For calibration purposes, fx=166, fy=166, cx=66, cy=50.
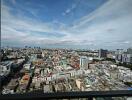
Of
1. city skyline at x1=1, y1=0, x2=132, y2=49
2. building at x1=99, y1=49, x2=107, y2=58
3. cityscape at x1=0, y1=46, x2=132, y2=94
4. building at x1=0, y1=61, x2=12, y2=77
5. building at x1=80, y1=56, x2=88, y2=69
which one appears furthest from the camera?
building at x1=99, y1=49, x2=107, y2=58

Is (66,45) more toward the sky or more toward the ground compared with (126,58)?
more toward the sky

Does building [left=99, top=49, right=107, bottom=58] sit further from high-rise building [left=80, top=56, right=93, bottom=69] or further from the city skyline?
high-rise building [left=80, top=56, right=93, bottom=69]

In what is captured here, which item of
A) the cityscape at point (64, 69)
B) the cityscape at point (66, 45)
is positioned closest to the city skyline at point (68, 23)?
the cityscape at point (66, 45)

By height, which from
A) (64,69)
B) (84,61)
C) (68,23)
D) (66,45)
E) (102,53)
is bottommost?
(64,69)

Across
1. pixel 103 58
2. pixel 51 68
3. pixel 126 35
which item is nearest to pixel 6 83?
pixel 51 68

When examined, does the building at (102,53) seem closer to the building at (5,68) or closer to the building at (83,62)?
the building at (83,62)

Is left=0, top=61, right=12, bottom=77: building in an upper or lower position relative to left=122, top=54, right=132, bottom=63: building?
lower

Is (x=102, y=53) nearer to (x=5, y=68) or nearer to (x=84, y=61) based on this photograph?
(x=84, y=61)

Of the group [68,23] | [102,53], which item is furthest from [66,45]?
[102,53]

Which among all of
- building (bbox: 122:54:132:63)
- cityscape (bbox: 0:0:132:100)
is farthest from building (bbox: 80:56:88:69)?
building (bbox: 122:54:132:63)
